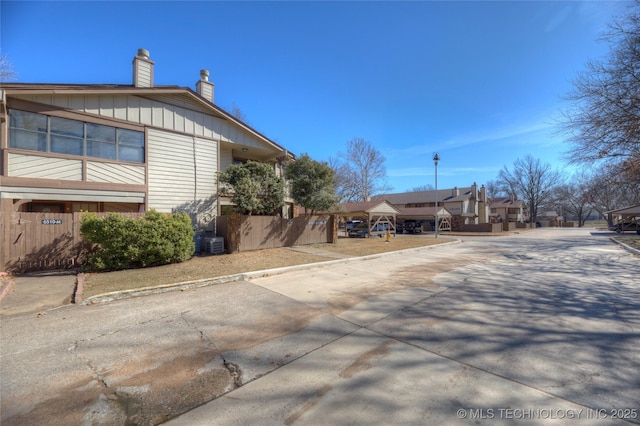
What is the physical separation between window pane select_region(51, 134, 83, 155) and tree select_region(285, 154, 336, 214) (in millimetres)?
9188

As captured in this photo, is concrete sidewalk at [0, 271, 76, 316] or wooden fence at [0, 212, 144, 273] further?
wooden fence at [0, 212, 144, 273]

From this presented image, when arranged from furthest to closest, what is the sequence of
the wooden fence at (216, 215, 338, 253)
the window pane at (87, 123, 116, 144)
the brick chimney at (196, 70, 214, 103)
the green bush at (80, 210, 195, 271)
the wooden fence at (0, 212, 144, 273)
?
1. the brick chimney at (196, 70, 214, 103)
2. the wooden fence at (216, 215, 338, 253)
3. the window pane at (87, 123, 116, 144)
4. the green bush at (80, 210, 195, 271)
5. the wooden fence at (0, 212, 144, 273)

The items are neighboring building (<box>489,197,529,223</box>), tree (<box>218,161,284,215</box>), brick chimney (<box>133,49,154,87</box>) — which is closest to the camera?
brick chimney (<box>133,49,154,87</box>)

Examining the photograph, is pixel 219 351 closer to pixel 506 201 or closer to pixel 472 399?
pixel 472 399

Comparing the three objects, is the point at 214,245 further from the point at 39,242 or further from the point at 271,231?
the point at 39,242

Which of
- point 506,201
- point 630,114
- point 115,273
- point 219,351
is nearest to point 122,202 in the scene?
point 115,273

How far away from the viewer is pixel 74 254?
377 inches

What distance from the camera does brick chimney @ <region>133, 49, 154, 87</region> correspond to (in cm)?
1245

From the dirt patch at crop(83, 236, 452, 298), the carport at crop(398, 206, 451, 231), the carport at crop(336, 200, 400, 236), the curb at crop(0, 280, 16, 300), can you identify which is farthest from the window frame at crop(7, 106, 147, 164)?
the carport at crop(398, 206, 451, 231)

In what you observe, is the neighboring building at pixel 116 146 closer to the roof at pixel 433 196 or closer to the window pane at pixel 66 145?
the window pane at pixel 66 145

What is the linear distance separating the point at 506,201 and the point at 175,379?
263 ft

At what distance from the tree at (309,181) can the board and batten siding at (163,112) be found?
277cm

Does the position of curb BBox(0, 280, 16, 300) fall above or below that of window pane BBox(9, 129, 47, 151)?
below

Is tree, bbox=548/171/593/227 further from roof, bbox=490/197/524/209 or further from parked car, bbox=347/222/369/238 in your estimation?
parked car, bbox=347/222/369/238
